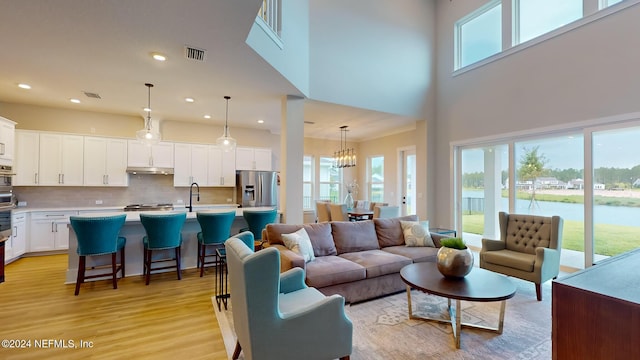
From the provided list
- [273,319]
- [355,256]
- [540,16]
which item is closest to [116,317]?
[273,319]

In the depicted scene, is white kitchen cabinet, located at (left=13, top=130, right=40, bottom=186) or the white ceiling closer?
the white ceiling

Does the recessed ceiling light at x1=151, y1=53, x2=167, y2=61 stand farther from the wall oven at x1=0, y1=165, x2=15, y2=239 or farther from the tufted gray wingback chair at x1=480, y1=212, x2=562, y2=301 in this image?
the tufted gray wingback chair at x1=480, y1=212, x2=562, y2=301

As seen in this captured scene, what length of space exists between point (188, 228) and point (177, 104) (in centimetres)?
241

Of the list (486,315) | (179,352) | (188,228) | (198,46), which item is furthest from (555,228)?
(188,228)

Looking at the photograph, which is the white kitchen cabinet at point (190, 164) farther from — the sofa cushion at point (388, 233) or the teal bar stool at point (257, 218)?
the sofa cushion at point (388, 233)

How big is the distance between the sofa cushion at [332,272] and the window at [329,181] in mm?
5599

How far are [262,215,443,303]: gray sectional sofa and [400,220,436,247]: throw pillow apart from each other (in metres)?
0.09

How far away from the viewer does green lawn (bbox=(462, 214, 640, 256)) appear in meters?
3.80

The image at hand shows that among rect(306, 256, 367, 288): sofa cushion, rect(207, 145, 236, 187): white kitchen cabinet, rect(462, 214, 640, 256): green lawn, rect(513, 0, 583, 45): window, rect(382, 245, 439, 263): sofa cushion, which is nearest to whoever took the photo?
rect(306, 256, 367, 288): sofa cushion

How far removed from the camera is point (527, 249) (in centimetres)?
387

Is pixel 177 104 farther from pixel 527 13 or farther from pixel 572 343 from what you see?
pixel 527 13

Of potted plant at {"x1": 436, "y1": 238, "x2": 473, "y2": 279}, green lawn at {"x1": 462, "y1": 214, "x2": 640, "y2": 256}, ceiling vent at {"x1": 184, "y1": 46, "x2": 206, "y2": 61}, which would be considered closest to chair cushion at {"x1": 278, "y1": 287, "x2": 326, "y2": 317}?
potted plant at {"x1": 436, "y1": 238, "x2": 473, "y2": 279}

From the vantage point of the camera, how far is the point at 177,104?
5.27 metres

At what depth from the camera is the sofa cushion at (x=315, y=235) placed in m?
3.50
